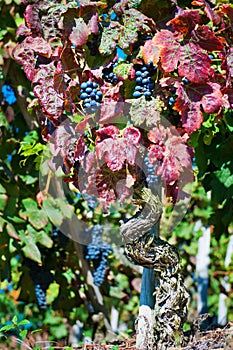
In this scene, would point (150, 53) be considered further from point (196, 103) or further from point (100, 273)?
point (100, 273)

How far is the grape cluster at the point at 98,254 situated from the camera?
2.35 m

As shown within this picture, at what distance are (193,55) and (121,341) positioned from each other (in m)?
0.81

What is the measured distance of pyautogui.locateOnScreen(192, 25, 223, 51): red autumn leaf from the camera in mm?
1190

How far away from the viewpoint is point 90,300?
2.42m

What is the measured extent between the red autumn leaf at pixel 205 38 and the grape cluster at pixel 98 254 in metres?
1.32

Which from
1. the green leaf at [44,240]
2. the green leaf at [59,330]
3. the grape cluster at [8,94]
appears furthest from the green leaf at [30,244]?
the green leaf at [59,330]

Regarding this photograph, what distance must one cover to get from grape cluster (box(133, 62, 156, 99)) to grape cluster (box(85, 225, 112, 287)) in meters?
1.23

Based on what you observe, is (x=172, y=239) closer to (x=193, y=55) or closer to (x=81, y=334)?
(x=81, y=334)

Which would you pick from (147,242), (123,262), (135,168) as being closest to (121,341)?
(147,242)

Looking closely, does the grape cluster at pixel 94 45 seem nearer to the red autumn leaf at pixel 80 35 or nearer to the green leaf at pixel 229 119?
the red autumn leaf at pixel 80 35

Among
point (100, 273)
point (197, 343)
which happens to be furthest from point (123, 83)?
→ point (100, 273)

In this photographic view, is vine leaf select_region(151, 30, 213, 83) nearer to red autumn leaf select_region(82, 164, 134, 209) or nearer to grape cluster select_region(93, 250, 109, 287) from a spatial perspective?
Result: red autumn leaf select_region(82, 164, 134, 209)

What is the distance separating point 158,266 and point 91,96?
41 centimetres

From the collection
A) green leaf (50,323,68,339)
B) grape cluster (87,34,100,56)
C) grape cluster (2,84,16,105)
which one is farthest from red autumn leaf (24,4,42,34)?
green leaf (50,323,68,339)
